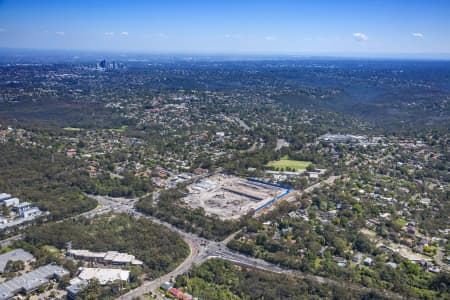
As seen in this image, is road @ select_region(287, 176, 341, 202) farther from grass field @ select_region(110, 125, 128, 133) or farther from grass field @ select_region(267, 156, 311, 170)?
grass field @ select_region(110, 125, 128, 133)

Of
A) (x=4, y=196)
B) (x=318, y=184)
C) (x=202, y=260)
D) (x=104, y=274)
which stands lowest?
(x=202, y=260)

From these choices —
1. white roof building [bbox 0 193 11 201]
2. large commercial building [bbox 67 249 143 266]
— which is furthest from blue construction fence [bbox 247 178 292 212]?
white roof building [bbox 0 193 11 201]

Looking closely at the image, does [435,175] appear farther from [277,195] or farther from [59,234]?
[59,234]

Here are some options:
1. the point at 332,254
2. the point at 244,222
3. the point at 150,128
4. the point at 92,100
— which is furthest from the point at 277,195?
the point at 92,100

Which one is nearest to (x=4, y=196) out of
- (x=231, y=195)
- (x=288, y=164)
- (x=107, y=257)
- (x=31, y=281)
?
(x=31, y=281)

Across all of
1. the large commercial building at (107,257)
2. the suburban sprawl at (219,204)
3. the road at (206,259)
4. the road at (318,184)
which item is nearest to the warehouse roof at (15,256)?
the suburban sprawl at (219,204)

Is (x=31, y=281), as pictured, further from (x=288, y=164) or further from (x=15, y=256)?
(x=288, y=164)

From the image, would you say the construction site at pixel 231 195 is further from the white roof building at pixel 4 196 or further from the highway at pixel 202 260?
the white roof building at pixel 4 196

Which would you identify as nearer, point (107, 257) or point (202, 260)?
point (107, 257)
